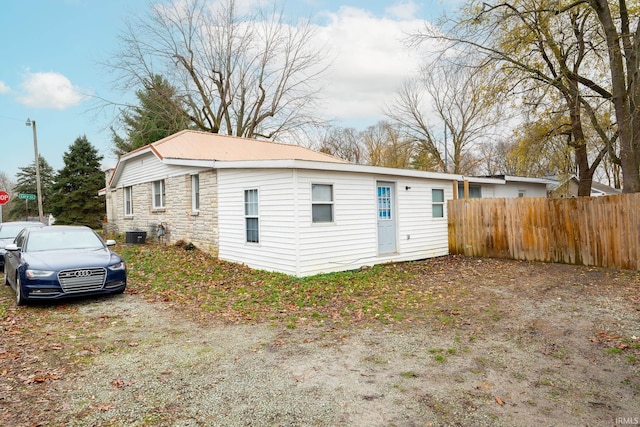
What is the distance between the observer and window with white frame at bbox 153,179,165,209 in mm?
15336

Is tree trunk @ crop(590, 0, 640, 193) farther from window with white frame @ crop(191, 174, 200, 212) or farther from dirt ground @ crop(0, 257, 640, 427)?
window with white frame @ crop(191, 174, 200, 212)

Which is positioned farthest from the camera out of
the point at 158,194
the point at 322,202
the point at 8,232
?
the point at 158,194

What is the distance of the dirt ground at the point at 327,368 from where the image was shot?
130 inches

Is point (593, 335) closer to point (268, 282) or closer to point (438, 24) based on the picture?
point (268, 282)

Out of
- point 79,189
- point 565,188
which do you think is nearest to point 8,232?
point 565,188

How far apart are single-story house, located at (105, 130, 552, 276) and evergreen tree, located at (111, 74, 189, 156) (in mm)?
11665

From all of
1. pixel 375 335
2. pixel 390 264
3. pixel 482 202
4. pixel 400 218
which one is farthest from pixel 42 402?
pixel 482 202

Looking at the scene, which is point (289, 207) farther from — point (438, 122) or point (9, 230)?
point (438, 122)

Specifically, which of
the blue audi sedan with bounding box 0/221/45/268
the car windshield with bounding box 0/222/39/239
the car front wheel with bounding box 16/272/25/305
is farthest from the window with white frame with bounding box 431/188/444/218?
the car windshield with bounding box 0/222/39/239

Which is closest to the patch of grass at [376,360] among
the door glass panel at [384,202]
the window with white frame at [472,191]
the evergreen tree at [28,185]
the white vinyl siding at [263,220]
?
the white vinyl siding at [263,220]

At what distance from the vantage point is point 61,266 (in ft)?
22.7

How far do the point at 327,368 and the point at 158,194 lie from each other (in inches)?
535

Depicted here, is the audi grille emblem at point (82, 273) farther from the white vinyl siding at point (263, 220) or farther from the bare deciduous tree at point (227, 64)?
the bare deciduous tree at point (227, 64)

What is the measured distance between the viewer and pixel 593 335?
17.2 feet
